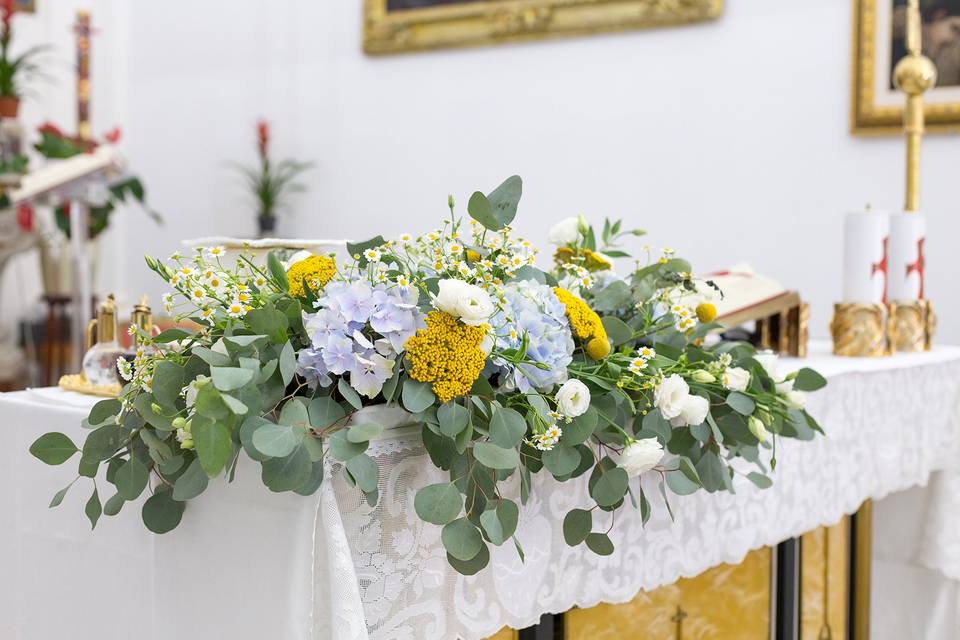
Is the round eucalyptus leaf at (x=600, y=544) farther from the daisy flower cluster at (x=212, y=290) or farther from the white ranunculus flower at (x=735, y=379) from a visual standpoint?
the daisy flower cluster at (x=212, y=290)

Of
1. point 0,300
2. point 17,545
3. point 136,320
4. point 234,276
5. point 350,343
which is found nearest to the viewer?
point 350,343

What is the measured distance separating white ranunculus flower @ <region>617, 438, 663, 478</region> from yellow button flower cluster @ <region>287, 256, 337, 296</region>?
399mm

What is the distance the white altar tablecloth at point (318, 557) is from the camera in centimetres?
115

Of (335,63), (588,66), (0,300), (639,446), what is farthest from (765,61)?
(0,300)

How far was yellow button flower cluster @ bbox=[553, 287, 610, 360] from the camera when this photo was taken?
1.33 metres

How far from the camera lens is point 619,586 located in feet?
5.12

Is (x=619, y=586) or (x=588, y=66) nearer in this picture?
(x=619, y=586)

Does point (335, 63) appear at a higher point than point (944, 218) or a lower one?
higher

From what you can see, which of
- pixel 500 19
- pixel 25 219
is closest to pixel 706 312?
pixel 500 19

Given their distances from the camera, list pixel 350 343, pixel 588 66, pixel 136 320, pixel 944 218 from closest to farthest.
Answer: pixel 350 343 → pixel 136 320 → pixel 944 218 → pixel 588 66

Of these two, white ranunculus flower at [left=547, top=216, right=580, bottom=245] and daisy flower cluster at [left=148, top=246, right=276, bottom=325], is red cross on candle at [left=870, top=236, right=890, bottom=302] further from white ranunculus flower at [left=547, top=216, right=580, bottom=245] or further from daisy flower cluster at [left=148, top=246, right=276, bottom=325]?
daisy flower cluster at [left=148, top=246, right=276, bottom=325]

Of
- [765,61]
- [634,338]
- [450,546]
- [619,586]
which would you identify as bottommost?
[619,586]

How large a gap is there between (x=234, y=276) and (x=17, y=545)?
58 centimetres

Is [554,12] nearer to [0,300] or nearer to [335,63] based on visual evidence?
[335,63]
